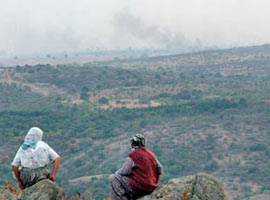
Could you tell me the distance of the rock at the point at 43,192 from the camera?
1052cm

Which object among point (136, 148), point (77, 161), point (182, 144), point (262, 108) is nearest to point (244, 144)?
point (182, 144)

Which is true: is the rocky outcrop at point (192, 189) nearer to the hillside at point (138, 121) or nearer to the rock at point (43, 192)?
the rock at point (43, 192)

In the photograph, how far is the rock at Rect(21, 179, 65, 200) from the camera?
10.5m

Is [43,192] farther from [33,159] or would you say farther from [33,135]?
[33,135]

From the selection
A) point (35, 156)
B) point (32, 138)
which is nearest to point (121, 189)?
point (35, 156)

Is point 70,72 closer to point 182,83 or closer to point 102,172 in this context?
point 182,83

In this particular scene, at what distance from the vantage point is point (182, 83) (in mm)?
104750

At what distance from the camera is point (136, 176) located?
10.4 metres

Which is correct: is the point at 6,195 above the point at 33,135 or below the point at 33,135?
below

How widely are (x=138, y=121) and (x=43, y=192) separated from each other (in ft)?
224

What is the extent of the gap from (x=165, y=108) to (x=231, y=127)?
13.8 m

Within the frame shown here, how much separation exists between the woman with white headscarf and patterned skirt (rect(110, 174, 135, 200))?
1110 millimetres

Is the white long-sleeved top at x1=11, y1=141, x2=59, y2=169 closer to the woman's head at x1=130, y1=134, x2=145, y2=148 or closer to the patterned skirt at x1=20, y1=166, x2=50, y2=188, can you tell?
the patterned skirt at x1=20, y1=166, x2=50, y2=188

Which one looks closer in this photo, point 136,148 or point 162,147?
point 136,148
